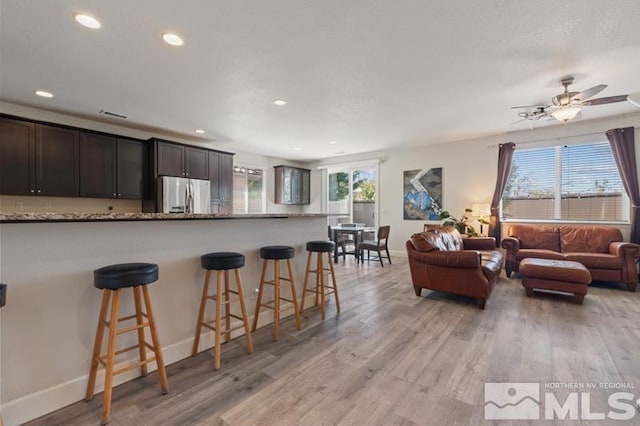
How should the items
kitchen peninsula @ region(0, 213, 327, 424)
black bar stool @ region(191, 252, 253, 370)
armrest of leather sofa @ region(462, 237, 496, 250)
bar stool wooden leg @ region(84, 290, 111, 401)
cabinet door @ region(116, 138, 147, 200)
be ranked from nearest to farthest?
kitchen peninsula @ region(0, 213, 327, 424) → bar stool wooden leg @ region(84, 290, 111, 401) → black bar stool @ region(191, 252, 253, 370) → cabinet door @ region(116, 138, 147, 200) → armrest of leather sofa @ region(462, 237, 496, 250)

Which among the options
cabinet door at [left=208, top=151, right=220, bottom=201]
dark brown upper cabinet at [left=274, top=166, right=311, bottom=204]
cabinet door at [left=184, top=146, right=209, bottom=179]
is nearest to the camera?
cabinet door at [left=184, top=146, right=209, bottom=179]

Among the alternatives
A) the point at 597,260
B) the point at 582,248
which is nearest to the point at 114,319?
the point at 597,260

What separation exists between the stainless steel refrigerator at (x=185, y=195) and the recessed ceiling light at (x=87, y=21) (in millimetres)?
2966

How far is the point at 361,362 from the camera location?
2.17 metres

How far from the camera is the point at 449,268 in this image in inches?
137

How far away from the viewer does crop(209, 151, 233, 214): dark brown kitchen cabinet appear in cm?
584

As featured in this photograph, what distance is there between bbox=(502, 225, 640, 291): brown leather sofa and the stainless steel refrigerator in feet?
18.0

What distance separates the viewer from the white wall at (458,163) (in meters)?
5.02

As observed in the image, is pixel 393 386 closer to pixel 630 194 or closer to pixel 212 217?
pixel 212 217

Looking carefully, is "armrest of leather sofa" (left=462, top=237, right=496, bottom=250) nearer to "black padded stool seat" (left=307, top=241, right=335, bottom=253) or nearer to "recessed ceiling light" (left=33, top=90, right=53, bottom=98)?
"black padded stool seat" (left=307, top=241, right=335, bottom=253)

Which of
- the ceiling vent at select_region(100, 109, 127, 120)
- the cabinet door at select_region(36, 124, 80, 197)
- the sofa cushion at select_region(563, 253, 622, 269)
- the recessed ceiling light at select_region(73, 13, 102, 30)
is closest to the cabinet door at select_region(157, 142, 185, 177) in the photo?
the ceiling vent at select_region(100, 109, 127, 120)

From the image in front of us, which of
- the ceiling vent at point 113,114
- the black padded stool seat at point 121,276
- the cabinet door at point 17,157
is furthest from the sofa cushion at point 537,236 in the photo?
the cabinet door at point 17,157

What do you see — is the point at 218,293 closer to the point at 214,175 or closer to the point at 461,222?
the point at 214,175

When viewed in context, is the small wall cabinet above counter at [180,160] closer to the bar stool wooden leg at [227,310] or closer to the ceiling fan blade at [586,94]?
the bar stool wooden leg at [227,310]
